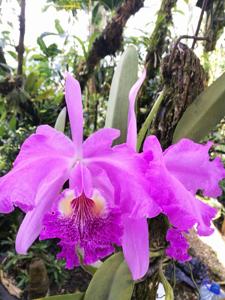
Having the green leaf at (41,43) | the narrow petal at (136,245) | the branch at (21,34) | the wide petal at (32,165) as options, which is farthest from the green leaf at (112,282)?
the green leaf at (41,43)

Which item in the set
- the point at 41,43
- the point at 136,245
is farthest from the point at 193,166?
the point at 41,43

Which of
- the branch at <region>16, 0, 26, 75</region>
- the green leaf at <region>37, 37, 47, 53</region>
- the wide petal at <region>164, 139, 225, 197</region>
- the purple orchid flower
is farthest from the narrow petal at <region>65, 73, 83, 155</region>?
the green leaf at <region>37, 37, 47, 53</region>

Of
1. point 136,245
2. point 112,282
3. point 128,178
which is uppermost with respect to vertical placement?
point 128,178

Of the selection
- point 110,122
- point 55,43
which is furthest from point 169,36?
Result: point 110,122

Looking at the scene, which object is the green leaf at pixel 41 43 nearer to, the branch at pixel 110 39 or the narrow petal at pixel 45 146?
the branch at pixel 110 39

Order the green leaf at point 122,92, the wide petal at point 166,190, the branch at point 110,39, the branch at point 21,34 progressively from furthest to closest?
the branch at point 110,39 < the branch at point 21,34 < the green leaf at point 122,92 < the wide petal at point 166,190

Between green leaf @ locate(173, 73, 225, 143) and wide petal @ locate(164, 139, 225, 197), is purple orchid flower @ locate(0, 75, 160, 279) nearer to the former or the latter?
wide petal @ locate(164, 139, 225, 197)

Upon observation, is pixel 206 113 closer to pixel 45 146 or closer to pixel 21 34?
pixel 45 146
